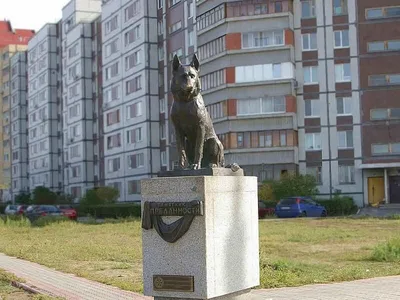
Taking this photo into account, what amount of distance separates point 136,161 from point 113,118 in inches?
309

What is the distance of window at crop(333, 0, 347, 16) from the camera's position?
54969 mm

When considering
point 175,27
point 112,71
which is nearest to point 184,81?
point 175,27

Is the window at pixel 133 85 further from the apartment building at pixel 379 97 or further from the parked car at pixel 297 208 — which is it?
the parked car at pixel 297 208

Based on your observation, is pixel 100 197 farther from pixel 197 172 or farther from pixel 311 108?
pixel 197 172

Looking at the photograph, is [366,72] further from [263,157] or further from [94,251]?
[94,251]

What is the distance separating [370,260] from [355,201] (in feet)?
122

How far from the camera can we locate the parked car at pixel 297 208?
4366cm

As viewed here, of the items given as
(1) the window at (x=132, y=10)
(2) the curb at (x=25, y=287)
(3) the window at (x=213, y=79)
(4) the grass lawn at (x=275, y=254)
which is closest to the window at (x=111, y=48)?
(1) the window at (x=132, y=10)

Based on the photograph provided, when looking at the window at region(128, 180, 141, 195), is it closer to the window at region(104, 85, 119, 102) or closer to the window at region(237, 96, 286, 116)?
the window at region(104, 85, 119, 102)

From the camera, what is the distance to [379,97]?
2094 inches

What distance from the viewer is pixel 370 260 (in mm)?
16578

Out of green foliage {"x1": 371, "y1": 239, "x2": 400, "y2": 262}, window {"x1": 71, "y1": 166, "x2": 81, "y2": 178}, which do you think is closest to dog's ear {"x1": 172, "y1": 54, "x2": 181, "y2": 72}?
green foliage {"x1": 371, "y1": 239, "x2": 400, "y2": 262}

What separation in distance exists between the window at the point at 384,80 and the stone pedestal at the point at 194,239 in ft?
151

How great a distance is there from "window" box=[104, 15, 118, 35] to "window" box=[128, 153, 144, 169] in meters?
14.1
